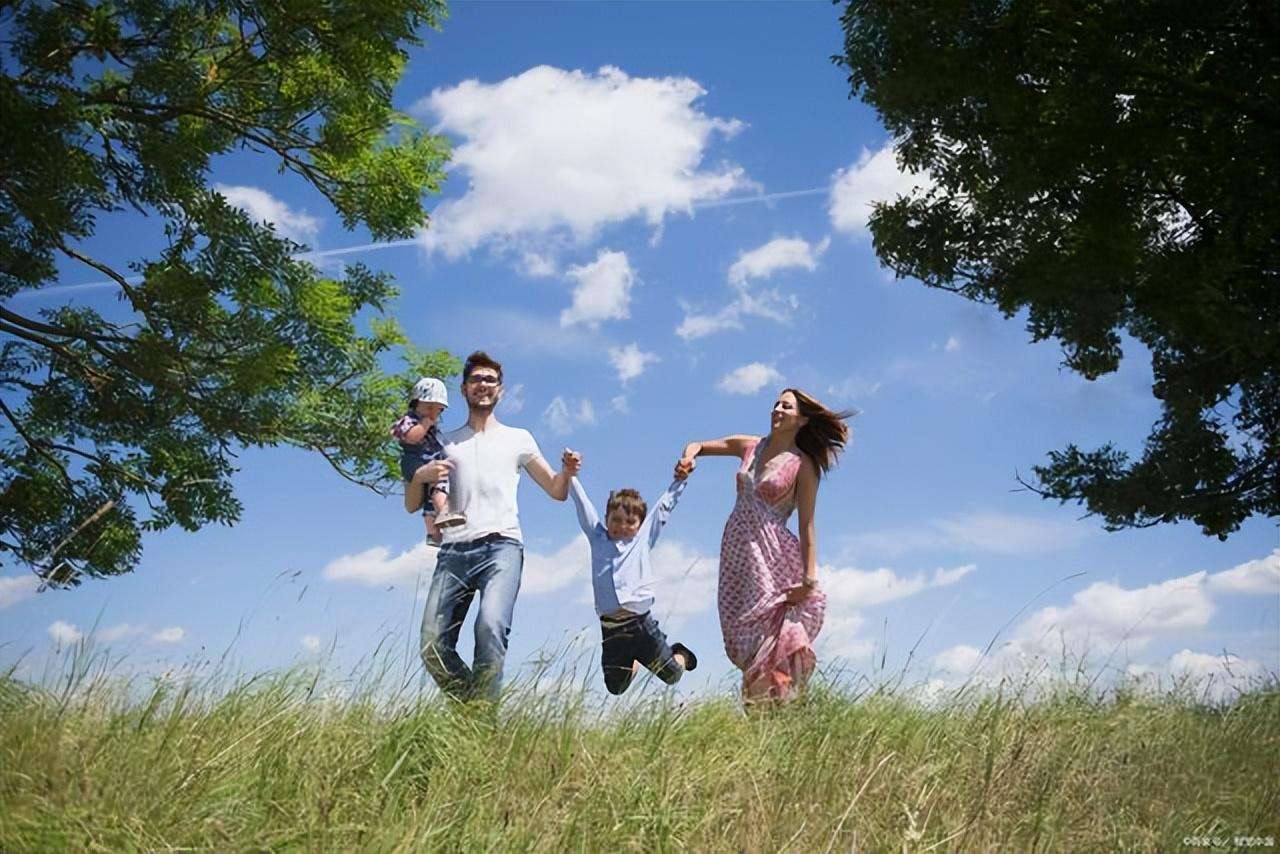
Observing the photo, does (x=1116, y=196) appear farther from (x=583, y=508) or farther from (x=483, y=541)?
(x=483, y=541)

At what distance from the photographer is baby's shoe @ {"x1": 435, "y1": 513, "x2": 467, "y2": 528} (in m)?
6.50

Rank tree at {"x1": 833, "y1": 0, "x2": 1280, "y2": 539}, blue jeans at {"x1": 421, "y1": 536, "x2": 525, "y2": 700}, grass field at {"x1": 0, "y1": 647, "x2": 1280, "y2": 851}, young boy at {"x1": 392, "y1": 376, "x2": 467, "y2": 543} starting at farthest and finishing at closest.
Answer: tree at {"x1": 833, "y1": 0, "x2": 1280, "y2": 539}, young boy at {"x1": 392, "y1": 376, "x2": 467, "y2": 543}, blue jeans at {"x1": 421, "y1": 536, "x2": 525, "y2": 700}, grass field at {"x1": 0, "y1": 647, "x2": 1280, "y2": 851}

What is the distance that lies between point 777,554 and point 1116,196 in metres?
6.71

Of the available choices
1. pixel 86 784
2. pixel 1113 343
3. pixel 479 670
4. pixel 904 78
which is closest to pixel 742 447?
pixel 479 670

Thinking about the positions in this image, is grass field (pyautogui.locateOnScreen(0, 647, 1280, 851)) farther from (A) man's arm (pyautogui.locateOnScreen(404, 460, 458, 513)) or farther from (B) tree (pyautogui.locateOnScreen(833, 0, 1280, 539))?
(B) tree (pyautogui.locateOnScreen(833, 0, 1280, 539))

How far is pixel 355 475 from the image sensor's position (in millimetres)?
12930

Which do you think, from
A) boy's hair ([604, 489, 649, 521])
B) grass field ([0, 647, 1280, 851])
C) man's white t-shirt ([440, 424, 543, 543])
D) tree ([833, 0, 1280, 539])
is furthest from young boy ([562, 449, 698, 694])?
tree ([833, 0, 1280, 539])

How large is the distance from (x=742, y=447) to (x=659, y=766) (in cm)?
280

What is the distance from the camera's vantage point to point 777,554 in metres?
6.76

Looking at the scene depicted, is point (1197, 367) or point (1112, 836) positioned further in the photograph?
point (1197, 367)

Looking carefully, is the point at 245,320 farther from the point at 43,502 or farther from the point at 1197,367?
the point at 1197,367

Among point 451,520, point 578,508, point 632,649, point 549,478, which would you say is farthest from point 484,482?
point 632,649

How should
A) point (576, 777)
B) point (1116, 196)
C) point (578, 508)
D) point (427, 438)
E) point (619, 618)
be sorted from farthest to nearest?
point (1116, 196)
point (619, 618)
point (578, 508)
point (427, 438)
point (576, 777)

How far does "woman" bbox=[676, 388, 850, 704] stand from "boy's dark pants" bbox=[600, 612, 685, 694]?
894 millimetres
